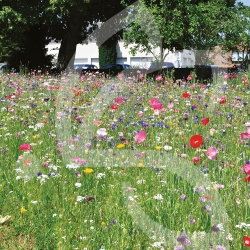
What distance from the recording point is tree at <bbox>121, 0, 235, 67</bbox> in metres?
16.3

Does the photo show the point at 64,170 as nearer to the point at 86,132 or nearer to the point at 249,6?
the point at 86,132

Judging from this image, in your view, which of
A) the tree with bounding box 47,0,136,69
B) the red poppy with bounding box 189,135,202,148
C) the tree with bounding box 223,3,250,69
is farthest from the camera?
the tree with bounding box 47,0,136,69

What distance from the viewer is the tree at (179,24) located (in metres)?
16.3

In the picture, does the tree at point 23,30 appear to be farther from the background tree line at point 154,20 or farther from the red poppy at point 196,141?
the red poppy at point 196,141

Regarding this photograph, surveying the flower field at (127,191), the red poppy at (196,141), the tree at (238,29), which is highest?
the tree at (238,29)

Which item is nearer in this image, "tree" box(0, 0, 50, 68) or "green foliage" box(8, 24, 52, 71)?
"tree" box(0, 0, 50, 68)

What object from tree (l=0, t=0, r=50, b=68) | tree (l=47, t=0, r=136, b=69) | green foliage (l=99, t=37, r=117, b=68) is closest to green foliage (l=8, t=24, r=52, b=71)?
tree (l=0, t=0, r=50, b=68)

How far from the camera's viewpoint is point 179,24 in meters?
16.2

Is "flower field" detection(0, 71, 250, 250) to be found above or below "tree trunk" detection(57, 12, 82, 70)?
below

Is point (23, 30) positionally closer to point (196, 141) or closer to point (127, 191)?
point (127, 191)

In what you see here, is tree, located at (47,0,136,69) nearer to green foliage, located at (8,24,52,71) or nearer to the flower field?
green foliage, located at (8,24,52,71)

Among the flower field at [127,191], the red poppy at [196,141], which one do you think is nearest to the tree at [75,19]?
the flower field at [127,191]

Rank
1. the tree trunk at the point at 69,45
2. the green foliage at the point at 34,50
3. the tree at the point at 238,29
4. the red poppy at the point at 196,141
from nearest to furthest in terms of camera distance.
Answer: the red poppy at the point at 196,141 → the tree at the point at 238,29 → the tree trunk at the point at 69,45 → the green foliage at the point at 34,50

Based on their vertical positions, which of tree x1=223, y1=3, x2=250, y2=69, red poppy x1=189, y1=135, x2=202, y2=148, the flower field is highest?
tree x1=223, y1=3, x2=250, y2=69
